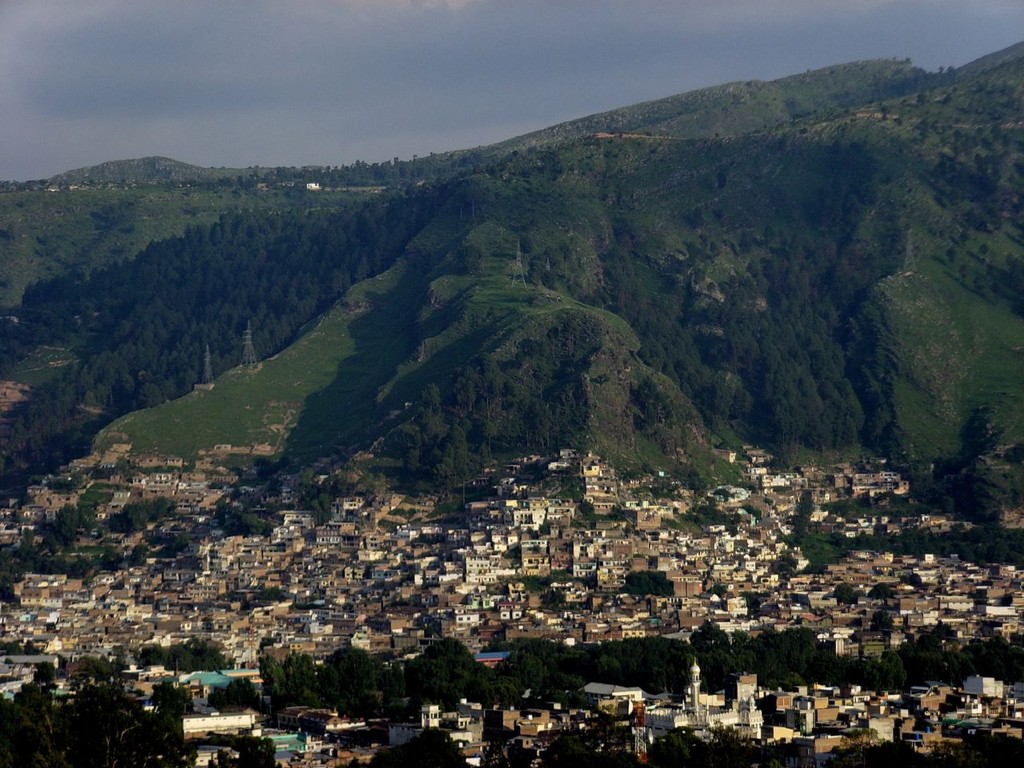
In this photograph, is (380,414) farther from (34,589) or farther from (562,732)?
(562,732)

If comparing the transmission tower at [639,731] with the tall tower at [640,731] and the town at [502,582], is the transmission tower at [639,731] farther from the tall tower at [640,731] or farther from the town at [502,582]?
the town at [502,582]

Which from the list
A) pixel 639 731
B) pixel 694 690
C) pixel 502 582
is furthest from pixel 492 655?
pixel 639 731

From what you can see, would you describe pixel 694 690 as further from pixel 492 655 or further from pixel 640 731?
pixel 492 655

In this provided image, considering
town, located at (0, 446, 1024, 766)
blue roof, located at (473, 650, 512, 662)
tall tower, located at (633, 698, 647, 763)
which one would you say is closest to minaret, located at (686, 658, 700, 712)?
town, located at (0, 446, 1024, 766)

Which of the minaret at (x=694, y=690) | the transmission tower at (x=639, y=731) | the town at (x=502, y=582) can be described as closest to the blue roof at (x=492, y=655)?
the town at (x=502, y=582)

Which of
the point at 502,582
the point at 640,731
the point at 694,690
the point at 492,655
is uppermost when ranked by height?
the point at 640,731

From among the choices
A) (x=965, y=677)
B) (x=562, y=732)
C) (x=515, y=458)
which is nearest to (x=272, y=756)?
(x=562, y=732)

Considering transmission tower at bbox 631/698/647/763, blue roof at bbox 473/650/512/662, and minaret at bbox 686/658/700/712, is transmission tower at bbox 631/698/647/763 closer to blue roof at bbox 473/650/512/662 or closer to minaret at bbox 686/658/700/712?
minaret at bbox 686/658/700/712

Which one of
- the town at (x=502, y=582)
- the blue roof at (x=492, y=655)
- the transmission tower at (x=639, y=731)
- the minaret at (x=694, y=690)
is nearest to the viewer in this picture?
the transmission tower at (x=639, y=731)
